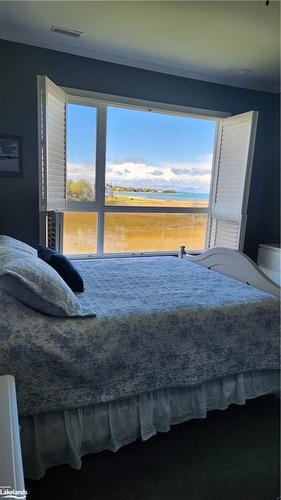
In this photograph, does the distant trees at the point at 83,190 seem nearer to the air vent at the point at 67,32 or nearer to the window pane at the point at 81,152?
the window pane at the point at 81,152

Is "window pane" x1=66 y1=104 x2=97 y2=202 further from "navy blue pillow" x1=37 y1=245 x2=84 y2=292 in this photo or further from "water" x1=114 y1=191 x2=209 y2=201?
"navy blue pillow" x1=37 y1=245 x2=84 y2=292

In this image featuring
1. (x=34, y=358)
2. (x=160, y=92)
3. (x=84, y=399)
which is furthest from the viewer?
(x=160, y=92)

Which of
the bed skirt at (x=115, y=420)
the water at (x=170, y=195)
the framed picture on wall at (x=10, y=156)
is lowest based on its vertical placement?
the bed skirt at (x=115, y=420)

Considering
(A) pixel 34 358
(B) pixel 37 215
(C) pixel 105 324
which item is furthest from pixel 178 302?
(B) pixel 37 215

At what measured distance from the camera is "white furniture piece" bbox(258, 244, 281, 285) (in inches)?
143

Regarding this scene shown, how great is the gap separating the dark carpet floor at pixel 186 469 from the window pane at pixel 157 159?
2.49m

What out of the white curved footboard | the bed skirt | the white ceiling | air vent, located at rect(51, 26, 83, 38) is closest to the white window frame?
the white ceiling

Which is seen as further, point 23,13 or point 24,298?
point 23,13

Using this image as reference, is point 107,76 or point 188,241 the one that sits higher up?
point 107,76

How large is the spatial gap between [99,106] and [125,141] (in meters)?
0.45

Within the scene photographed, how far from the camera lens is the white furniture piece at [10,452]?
2.24ft

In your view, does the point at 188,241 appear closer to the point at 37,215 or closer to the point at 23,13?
the point at 37,215

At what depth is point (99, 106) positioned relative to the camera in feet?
10.9

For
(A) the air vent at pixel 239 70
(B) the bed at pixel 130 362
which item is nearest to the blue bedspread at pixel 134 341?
(B) the bed at pixel 130 362
